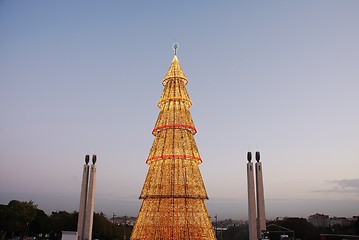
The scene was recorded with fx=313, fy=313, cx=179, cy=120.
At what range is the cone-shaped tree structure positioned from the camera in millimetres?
23766

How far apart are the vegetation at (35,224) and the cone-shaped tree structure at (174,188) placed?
31.7 metres

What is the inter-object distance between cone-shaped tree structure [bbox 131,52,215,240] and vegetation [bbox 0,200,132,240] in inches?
1247

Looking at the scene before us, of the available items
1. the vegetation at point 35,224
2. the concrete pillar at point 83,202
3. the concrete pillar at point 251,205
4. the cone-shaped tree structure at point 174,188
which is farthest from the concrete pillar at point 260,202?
the vegetation at point 35,224

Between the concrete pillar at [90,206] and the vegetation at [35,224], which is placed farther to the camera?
the vegetation at [35,224]

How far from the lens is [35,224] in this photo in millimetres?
55344

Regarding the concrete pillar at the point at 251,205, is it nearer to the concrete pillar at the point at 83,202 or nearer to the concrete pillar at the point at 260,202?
the concrete pillar at the point at 260,202

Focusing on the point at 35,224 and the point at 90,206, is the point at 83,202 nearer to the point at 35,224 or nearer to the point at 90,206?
the point at 90,206

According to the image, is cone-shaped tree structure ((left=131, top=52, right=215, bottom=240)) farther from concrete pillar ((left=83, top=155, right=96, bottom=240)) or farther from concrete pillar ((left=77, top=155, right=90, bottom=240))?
concrete pillar ((left=77, top=155, right=90, bottom=240))

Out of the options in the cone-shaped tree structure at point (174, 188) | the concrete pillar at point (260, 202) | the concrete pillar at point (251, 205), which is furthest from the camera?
the concrete pillar at point (251, 205)

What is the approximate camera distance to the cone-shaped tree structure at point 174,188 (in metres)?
23.8

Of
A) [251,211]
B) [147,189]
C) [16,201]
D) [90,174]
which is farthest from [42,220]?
[251,211]

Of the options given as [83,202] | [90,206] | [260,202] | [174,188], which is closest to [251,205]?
[260,202]

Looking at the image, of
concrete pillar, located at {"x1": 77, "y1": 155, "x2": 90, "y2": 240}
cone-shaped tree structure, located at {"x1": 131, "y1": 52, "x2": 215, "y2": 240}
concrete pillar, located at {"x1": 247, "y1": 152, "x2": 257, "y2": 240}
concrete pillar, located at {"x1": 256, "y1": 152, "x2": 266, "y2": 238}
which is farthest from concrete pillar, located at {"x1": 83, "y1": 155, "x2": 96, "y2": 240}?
concrete pillar, located at {"x1": 256, "y1": 152, "x2": 266, "y2": 238}

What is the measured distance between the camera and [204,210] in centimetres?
2483
